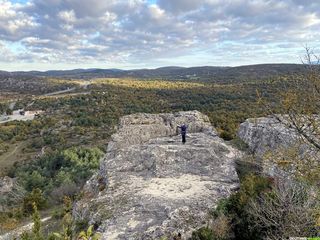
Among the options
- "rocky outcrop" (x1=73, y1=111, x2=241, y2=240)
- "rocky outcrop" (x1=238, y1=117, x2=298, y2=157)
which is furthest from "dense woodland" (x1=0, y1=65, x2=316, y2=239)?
"rocky outcrop" (x1=238, y1=117, x2=298, y2=157)

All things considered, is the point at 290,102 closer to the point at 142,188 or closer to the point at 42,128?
the point at 142,188

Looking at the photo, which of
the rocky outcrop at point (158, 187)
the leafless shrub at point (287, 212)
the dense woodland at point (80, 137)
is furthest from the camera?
the dense woodland at point (80, 137)

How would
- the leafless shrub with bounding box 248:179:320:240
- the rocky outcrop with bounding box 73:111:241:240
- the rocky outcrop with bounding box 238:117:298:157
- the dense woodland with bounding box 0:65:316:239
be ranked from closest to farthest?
the leafless shrub with bounding box 248:179:320:240, the rocky outcrop with bounding box 73:111:241:240, the dense woodland with bounding box 0:65:316:239, the rocky outcrop with bounding box 238:117:298:157

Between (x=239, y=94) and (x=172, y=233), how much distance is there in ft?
206

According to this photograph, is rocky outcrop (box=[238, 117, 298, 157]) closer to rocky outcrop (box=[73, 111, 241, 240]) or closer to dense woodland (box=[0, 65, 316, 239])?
dense woodland (box=[0, 65, 316, 239])

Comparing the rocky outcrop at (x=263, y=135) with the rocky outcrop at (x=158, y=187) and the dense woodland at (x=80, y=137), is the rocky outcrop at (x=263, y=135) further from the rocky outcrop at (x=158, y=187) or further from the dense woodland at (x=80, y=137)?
the rocky outcrop at (x=158, y=187)

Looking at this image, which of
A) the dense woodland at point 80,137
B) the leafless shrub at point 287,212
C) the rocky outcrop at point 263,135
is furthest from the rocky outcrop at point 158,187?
the leafless shrub at point 287,212

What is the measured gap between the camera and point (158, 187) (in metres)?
16.1

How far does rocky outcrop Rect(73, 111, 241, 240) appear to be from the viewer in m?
12.9

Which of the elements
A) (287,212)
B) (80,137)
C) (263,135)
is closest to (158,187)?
(287,212)

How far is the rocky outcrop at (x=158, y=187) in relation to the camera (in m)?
12.9

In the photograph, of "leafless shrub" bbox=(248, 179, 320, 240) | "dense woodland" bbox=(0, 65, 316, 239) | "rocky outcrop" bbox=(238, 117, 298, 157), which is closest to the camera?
"leafless shrub" bbox=(248, 179, 320, 240)

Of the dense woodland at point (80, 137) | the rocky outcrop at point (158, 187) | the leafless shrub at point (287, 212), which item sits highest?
the leafless shrub at point (287, 212)

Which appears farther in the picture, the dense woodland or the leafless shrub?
the dense woodland
